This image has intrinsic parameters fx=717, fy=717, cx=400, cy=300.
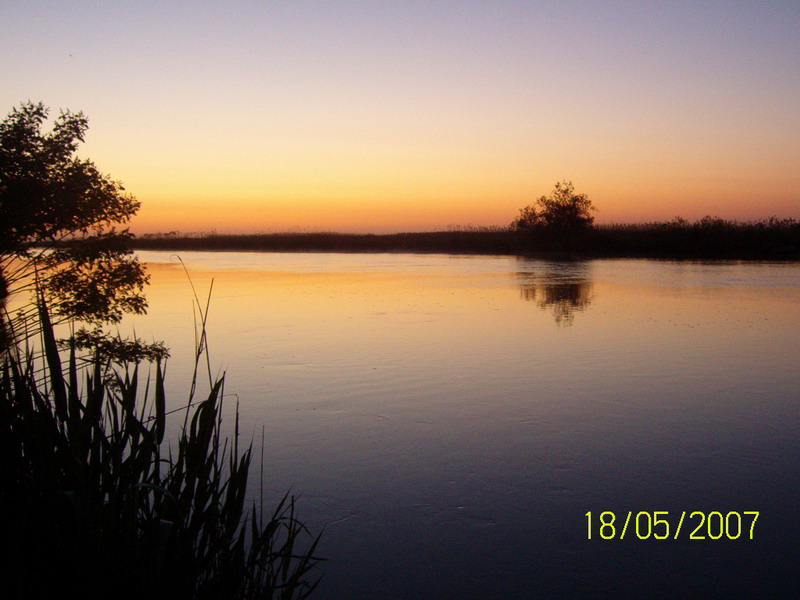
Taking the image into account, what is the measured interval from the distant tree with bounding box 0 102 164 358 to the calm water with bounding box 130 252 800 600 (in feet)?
4.43

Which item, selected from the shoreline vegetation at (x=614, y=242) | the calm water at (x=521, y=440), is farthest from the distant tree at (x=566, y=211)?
the calm water at (x=521, y=440)

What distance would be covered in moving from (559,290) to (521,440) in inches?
497

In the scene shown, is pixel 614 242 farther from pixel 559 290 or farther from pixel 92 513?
pixel 92 513

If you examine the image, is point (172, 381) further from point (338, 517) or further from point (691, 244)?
point (691, 244)

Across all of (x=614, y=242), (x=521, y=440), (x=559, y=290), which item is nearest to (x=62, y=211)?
(x=521, y=440)

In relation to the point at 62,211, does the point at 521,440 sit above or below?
below

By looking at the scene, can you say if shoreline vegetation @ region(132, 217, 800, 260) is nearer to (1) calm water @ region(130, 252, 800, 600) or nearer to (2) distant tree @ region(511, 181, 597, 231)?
(2) distant tree @ region(511, 181, 597, 231)

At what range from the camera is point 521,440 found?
534 centimetres

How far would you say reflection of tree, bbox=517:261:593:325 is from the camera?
1349 centimetres

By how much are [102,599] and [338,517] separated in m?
2.01

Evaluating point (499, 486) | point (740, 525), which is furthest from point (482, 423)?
point (740, 525)

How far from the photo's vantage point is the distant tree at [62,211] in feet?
25.2
